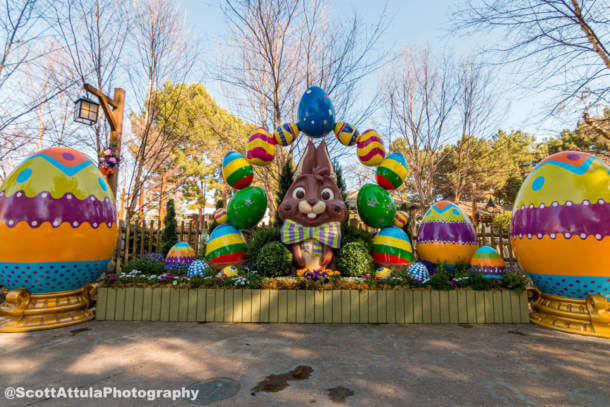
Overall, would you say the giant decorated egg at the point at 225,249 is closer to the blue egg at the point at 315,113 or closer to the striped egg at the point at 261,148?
the striped egg at the point at 261,148

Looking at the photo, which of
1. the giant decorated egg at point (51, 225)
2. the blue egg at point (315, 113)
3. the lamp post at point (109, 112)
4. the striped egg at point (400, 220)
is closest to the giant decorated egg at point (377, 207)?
the striped egg at point (400, 220)

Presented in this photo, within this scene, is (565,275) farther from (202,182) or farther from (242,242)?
(202,182)

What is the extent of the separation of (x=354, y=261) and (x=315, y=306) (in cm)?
141

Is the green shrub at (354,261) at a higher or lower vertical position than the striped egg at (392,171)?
lower

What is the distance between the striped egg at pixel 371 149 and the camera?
6152 millimetres

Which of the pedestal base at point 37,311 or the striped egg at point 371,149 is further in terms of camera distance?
the striped egg at point 371,149

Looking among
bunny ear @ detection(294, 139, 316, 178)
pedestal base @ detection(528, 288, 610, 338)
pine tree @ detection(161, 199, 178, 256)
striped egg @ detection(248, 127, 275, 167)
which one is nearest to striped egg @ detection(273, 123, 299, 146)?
striped egg @ detection(248, 127, 275, 167)

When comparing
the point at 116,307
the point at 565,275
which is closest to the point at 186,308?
the point at 116,307

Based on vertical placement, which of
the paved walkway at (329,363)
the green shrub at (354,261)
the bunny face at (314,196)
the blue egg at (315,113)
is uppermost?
the blue egg at (315,113)

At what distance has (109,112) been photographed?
6.05 meters

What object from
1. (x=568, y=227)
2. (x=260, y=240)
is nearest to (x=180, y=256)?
(x=260, y=240)

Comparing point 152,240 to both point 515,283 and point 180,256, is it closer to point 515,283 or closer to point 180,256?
point 180,256

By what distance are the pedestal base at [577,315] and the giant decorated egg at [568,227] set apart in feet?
0.34

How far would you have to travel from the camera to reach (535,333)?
4051 mm
